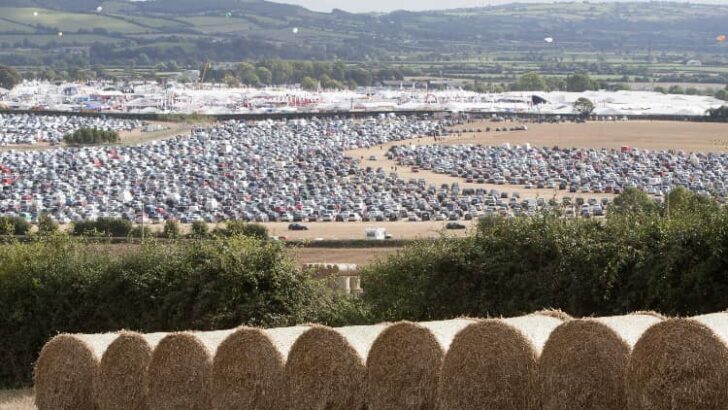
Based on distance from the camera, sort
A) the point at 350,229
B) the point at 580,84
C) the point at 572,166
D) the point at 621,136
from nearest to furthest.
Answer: the point at 350,229, the point at 572,166, the point at 621,136, the point at 580,84

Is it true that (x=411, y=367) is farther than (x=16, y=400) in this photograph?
Result: No

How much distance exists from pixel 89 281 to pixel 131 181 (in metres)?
62.4

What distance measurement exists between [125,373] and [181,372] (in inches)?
23.0

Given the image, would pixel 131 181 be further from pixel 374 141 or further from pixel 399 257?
pixel 399 257

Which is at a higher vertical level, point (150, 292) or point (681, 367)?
point (681, 367)

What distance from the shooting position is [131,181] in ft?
263

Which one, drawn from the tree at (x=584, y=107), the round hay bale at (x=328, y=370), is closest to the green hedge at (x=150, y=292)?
the round hay bale at (x=328, y=370)

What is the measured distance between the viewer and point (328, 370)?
11.3m

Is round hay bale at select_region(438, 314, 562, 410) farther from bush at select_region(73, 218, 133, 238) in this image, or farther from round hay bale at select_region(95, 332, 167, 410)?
bush at select_region(73, 218, 133, 238)

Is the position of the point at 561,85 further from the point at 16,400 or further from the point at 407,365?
the point at 407,365

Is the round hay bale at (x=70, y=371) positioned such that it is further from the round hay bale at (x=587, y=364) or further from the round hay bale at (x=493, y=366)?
the round hay bale at (x=587, y=364)

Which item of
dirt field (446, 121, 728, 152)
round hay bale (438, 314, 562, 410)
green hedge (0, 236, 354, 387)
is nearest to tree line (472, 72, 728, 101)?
dirt field (446, 121, 728, 152)

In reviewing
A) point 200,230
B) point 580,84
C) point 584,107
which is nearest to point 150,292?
point 200,230

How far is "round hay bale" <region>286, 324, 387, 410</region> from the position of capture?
442 inches
